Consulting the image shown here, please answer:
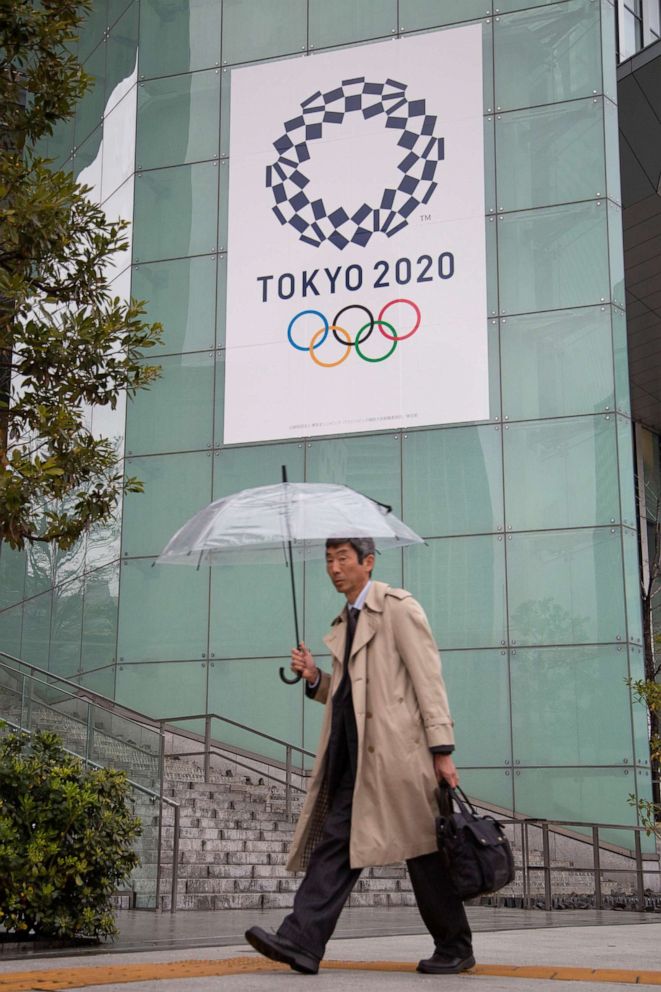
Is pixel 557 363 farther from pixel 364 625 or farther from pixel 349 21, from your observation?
pixel 364 625

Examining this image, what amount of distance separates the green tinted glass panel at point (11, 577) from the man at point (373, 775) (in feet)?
56.5

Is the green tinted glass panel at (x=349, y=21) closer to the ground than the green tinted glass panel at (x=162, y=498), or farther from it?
farther from it

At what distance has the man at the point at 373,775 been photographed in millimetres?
5094

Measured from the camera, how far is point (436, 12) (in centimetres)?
1856

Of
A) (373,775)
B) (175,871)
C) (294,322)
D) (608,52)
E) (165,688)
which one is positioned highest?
(608,52)

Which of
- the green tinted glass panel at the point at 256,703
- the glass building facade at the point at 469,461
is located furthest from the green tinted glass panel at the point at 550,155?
the green tinted glass panel at the point at 256,703

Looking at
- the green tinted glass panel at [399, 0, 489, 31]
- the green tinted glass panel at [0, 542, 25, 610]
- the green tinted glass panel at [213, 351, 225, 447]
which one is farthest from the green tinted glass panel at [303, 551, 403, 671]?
the green tinted glass panel at [399, 0, 489, 31]

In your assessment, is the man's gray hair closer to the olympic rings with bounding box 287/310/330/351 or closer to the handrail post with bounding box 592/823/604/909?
the handrail post with bounding box 592/823/604/909

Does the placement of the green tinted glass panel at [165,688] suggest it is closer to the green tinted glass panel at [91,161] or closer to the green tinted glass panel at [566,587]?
the green tinted glass panel at [566,587]

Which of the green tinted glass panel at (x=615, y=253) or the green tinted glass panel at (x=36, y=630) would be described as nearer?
the green tinted glass panel at (x=615, y=253)

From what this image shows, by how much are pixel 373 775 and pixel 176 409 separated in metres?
14.0

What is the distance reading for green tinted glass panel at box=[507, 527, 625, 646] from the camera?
16.3 m

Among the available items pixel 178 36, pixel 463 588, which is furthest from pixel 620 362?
pixel 178 36

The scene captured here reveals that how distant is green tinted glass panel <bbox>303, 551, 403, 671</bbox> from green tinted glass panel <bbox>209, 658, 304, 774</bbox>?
525 mm
